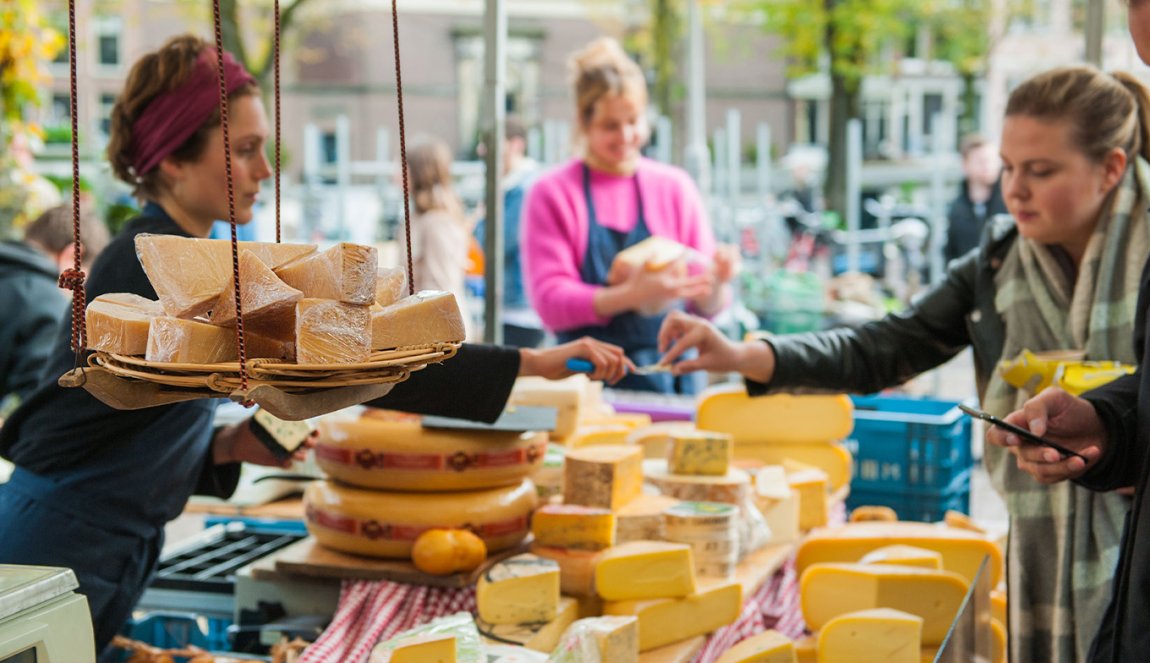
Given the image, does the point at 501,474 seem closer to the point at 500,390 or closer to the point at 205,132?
the point at 500,390

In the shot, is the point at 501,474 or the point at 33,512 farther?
the point at 501,474

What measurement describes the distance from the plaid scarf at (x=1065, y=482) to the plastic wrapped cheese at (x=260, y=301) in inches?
65.7

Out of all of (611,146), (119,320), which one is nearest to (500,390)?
(119,320)

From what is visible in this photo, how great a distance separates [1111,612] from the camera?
1.82 metres

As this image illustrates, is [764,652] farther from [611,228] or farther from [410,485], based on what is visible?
[611,228]

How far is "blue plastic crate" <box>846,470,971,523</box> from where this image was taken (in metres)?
3.59

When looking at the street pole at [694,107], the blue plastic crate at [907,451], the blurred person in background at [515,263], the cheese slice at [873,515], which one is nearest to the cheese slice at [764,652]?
the cheese slice at [873,515]

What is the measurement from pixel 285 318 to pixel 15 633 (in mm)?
518

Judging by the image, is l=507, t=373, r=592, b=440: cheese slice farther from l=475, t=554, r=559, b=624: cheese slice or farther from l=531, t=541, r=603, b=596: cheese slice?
l=475, t=554, r=559, b=624: cheese slice

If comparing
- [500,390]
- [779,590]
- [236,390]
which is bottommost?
[779,590]

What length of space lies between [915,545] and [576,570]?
92 centimetres

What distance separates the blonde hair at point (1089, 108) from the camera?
2.42 metres

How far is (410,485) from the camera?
2.51 metres

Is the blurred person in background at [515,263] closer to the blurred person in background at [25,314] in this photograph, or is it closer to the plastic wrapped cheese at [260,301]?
the blurred person in background at [25,314]
